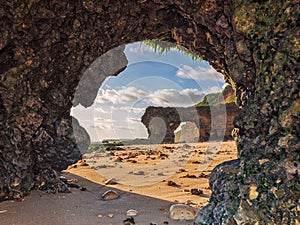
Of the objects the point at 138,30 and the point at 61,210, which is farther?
the point at 138,30

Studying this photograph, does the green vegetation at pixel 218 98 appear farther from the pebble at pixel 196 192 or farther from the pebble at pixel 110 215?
the pebble at pixel 110 215

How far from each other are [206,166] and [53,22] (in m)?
5.65

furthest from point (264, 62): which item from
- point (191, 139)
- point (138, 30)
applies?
point (191, 139)

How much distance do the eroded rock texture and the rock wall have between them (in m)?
14.2

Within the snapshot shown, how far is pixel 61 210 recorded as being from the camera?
13.9 feet

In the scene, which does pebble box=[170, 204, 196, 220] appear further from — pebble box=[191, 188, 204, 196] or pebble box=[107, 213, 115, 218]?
pebble box=[191, 188, 204, 196]

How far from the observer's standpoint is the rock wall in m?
18.9

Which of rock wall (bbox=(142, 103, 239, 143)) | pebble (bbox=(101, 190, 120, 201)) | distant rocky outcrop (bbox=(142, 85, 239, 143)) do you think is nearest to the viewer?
pebble (bbox=(101, 190, 120, 201))

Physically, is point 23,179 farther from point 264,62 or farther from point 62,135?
point 264,62

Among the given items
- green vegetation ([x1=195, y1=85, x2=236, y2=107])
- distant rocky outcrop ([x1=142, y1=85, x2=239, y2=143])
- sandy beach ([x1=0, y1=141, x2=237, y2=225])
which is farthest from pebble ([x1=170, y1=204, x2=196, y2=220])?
green vegetation ([x1=195, y1=85, x2=236, y2=107])

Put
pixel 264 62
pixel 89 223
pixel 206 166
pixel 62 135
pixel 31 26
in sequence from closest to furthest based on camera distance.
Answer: pixel 264 62, pixel 89 223, pixel 31 26, pixel 62 135, pixel 206 166

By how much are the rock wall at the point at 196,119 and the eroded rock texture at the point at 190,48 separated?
46.7 feet

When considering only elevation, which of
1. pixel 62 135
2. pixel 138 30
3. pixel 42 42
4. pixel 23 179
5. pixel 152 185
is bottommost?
pixel 152 185

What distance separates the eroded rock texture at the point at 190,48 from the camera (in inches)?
105
